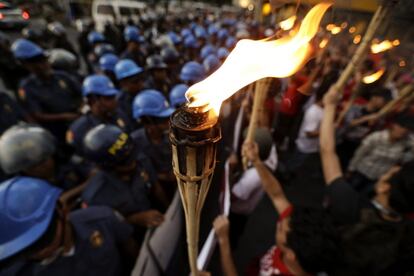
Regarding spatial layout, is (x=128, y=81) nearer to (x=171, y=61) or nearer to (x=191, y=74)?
(x=191, y=74)

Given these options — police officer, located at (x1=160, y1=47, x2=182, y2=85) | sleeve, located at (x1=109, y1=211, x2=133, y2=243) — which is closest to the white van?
police officer, located at (x1=160, y1=47, x2=182, y2=85)

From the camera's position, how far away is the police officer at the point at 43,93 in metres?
4.35

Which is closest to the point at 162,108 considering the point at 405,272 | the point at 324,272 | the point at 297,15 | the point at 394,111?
the point at 297,15

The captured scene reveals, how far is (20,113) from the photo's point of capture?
3986 mm

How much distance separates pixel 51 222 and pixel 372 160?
459 centimetres

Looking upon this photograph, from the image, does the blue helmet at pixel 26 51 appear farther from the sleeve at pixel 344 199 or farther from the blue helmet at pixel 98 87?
the sleeve at pixel 344 199

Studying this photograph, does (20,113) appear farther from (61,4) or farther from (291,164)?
(61,4)

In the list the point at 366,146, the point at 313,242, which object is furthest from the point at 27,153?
the point at 366,146

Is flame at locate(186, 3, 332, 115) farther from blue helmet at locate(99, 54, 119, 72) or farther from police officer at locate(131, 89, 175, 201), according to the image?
blue helmet at locate(99, 54, 119, 72)

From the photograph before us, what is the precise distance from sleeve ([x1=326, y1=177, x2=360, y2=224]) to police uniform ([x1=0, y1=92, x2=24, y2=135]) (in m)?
4.83

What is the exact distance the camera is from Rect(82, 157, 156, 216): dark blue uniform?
233cm

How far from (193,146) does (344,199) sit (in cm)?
233

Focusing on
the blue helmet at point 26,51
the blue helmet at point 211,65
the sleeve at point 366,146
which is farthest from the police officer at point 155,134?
the sleeve at point 366,146

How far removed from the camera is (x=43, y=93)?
443 centimetres
